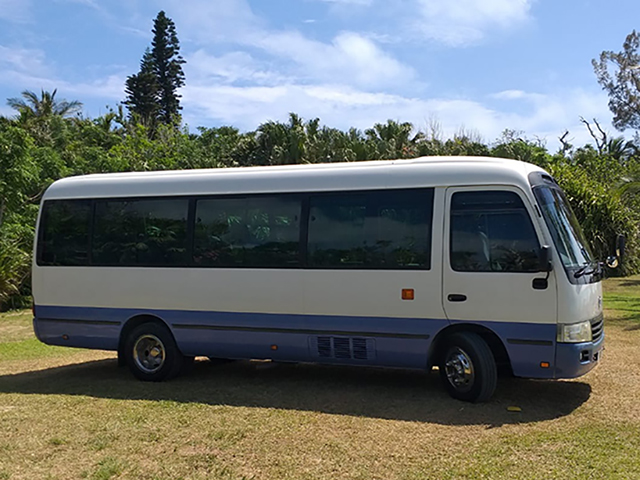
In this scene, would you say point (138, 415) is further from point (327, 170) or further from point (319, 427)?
point (327, 170)

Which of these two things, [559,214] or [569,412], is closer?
[569,412]

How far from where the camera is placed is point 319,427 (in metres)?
6.73

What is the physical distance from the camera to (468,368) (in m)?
7.42

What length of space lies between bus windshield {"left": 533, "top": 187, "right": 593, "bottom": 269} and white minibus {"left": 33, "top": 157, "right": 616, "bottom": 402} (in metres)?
0.02

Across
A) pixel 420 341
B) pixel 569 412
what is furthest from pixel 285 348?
pixel 569 412

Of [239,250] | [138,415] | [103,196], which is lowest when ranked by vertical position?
[138,415]

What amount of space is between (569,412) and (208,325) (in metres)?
4.31

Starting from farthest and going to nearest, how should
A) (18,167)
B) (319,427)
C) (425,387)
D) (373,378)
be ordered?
1. (18,167)
2. (373,378)
3. (425,387)
4. (319,427)

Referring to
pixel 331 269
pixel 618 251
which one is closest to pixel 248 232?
pixel 331 269

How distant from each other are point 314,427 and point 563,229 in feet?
11.1

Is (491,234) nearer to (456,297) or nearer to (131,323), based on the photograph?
(456,297)

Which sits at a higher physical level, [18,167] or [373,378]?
[18,167]

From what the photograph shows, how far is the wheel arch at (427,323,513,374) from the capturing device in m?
7.53

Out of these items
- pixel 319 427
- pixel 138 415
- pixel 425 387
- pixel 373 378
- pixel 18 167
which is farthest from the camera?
pixel 18 167
